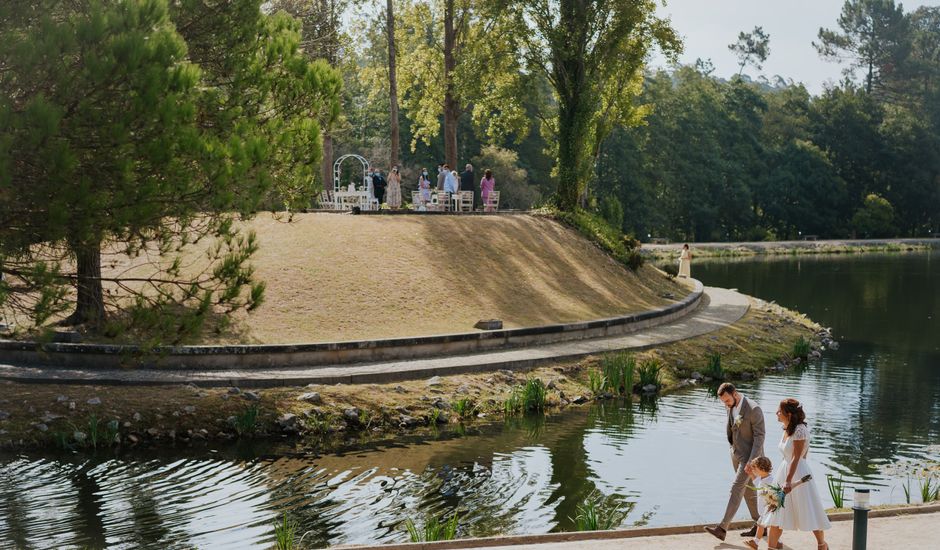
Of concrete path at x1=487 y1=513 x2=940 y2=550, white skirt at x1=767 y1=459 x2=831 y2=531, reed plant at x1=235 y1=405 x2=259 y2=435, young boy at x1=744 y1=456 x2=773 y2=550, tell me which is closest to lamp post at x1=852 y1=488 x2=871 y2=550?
white skirt at x1=767 y1=459 x2=831 y2=531

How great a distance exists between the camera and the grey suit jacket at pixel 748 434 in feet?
37.2

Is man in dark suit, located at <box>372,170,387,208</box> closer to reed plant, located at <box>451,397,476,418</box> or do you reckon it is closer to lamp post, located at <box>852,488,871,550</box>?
reed plant, located at <box>451,397,476,418</box>

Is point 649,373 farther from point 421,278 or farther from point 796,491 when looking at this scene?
point 796,491

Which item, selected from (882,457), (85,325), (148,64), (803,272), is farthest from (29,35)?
(803,272)

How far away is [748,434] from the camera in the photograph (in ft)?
37.4

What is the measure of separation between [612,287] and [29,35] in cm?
2258

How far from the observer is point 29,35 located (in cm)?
1259

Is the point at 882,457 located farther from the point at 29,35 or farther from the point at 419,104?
the point at 419,104

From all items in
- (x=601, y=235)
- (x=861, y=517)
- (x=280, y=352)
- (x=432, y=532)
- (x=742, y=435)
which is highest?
(x=601, y=235)

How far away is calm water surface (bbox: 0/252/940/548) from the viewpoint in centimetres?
1302

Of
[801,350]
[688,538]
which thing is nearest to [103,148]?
[688,538]

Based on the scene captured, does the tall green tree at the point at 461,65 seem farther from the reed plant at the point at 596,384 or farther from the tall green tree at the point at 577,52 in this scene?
the reed plant at the point at 596,384

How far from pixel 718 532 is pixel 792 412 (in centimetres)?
153

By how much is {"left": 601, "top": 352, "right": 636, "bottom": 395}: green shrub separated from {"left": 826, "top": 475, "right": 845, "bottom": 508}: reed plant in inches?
278
